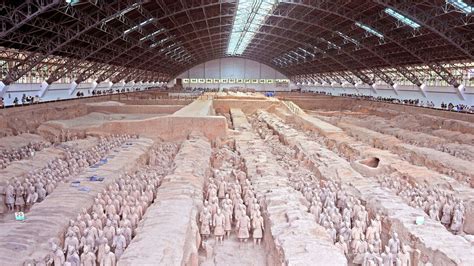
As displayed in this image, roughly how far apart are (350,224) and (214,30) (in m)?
31.2

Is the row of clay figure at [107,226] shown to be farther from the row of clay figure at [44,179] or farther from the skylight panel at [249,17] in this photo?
the skylight panel at [249,17]

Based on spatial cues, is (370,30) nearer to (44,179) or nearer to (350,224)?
(350,224)

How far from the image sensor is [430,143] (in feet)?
63.5

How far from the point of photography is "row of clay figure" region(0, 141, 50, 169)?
46.7ft

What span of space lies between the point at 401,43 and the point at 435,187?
20.0m

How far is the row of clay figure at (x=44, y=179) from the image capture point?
10828 mm

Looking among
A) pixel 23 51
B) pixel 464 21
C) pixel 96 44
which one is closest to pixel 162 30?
pixel 96 44

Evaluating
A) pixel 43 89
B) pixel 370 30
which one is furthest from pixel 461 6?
pixel 43 89

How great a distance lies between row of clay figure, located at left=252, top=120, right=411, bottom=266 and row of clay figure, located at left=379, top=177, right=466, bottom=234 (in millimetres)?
1397

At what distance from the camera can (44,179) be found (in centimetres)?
1169

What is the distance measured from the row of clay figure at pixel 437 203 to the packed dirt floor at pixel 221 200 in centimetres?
3

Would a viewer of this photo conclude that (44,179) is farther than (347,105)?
No

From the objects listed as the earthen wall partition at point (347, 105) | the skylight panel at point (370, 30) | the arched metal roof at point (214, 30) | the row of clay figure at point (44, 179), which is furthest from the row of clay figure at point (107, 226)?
the earthen wall partition at point (347, 105)

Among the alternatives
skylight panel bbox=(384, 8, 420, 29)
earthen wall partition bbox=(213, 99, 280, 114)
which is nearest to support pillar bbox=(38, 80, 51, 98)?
earthen wall partition bbox=(213, 99, 280, 114)
